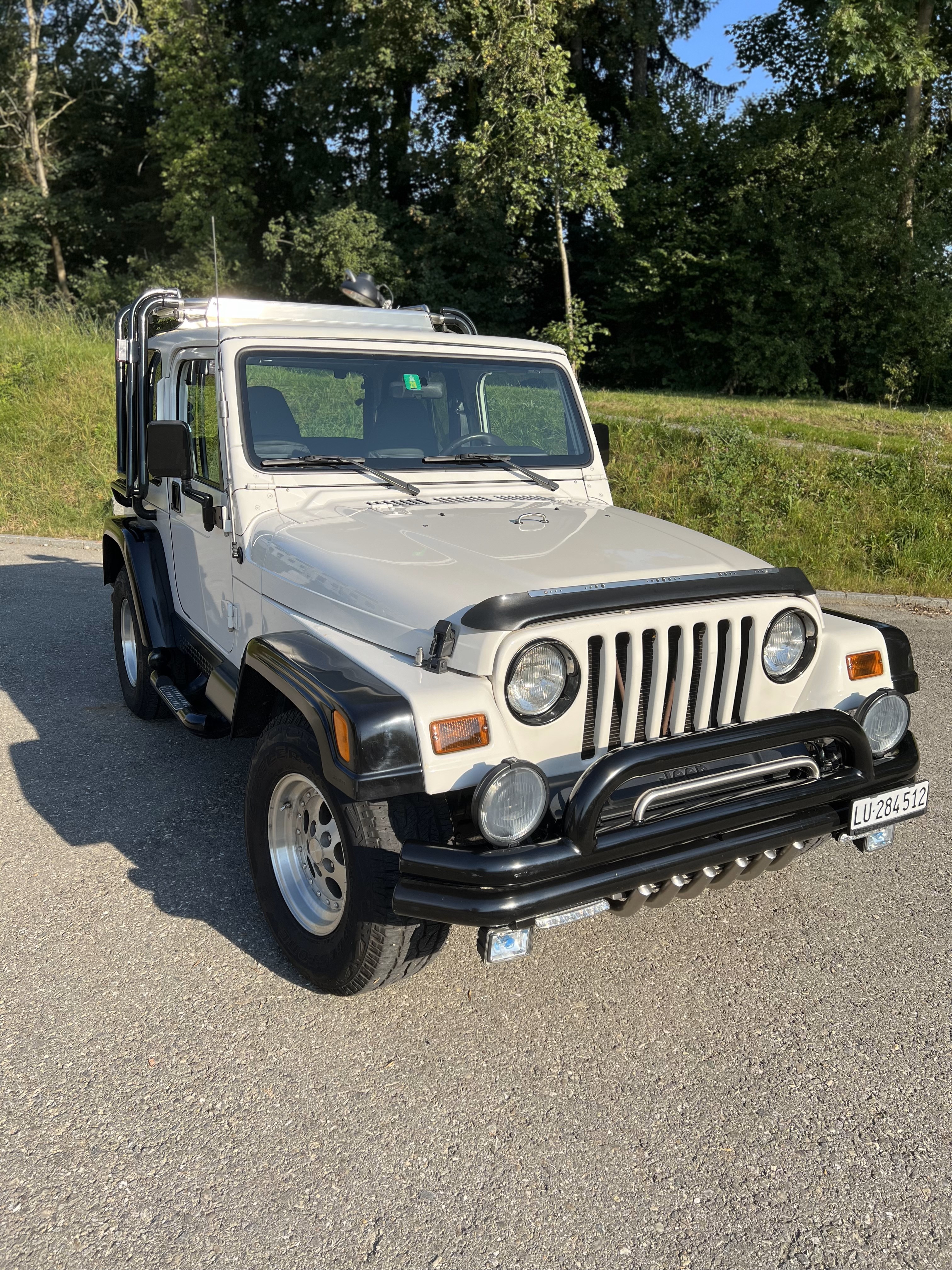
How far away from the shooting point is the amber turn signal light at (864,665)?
331 cm

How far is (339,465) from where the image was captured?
13.0 ft

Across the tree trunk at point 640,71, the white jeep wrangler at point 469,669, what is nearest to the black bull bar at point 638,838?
the white jeep wrangler at point 469,669

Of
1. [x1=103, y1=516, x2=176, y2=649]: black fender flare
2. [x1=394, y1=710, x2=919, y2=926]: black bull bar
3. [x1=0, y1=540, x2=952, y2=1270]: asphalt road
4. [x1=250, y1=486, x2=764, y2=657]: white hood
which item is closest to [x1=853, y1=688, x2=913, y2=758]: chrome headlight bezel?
[x1=394, y1=710, x2=919, y2=926]: black bull bar

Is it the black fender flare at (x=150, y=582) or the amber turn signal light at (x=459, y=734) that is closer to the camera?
the amber turn signal light at (x=459, y=734)

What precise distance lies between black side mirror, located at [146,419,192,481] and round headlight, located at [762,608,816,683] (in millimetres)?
2363

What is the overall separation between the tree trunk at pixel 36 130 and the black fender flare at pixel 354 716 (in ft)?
91.0

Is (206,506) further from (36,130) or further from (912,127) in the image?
(36,130)

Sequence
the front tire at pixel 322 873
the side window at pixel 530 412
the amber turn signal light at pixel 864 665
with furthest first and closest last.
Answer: the side window at pixel 530 412 < the amber turn signal light at pixel 864 665 < the front tire at pixel 322 873

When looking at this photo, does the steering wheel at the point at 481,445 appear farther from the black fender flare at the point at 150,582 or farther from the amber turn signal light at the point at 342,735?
the amber turn signal light at the point at 342,735

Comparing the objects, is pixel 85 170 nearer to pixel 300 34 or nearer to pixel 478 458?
pixel 300 34

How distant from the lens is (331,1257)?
87.4 inches

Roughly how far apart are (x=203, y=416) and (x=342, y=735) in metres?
2.12

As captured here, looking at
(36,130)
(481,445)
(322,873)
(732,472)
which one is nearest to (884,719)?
(322,873)

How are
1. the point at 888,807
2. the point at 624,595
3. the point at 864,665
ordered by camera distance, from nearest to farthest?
the point at 624,595, the point at 888,807, the point at 864,665
